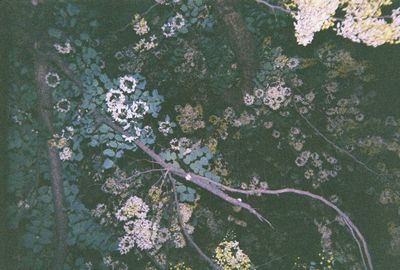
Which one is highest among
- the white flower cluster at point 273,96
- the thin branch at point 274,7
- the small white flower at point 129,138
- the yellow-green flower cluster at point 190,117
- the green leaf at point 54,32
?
the thin branch at point 274,7

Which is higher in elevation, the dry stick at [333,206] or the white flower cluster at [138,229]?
the dry stick at [333,206]

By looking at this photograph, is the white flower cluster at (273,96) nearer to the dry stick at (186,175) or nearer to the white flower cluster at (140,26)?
the dry stick at (186,175)

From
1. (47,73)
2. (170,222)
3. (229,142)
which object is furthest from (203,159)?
(47,73)

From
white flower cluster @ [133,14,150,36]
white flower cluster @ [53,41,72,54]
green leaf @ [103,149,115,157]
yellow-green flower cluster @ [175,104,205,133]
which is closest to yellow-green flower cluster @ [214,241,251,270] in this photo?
yellow-green flower cluster @ [175,104,205,133]

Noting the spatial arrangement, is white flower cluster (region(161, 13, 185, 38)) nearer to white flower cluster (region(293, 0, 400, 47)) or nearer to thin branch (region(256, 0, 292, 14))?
thin branch (region(256, 0, 292, 14))

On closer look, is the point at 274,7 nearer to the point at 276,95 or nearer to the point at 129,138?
the point at 276,95

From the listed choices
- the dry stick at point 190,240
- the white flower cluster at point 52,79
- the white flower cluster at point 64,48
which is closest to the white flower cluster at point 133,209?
the dry stick at point 190,240

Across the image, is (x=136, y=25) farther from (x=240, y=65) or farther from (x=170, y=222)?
(x=170, y=222)
